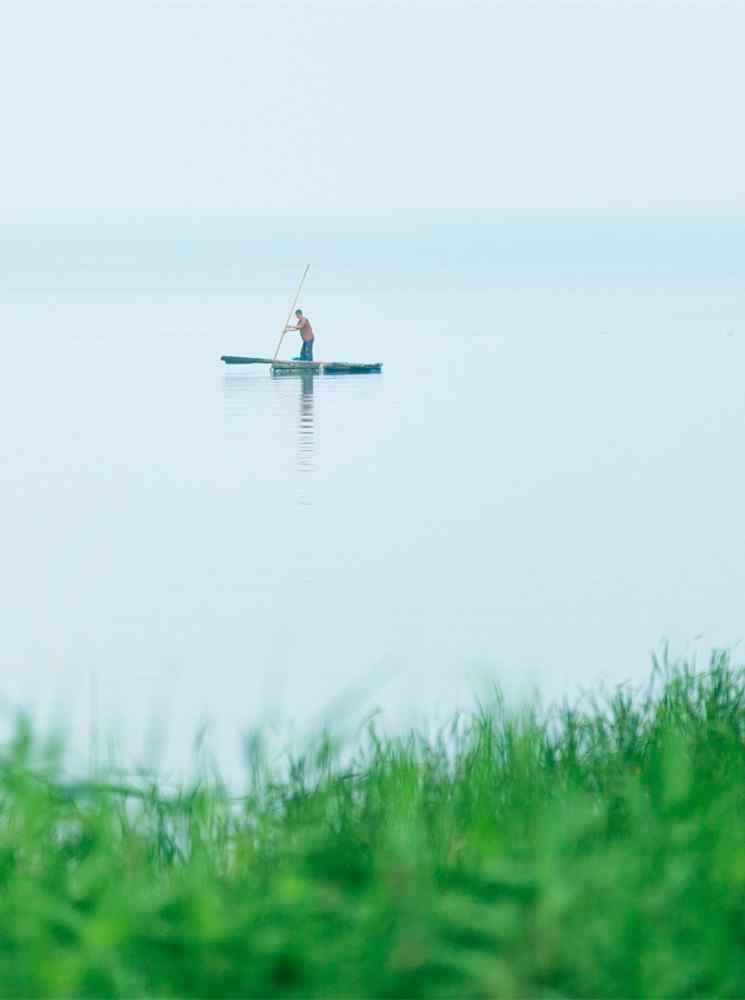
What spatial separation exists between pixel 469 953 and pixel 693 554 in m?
22.0

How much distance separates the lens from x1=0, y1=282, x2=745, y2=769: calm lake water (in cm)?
1409

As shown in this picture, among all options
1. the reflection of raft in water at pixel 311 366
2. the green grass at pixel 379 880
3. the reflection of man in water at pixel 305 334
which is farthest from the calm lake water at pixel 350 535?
the reflection of man in water at pixel 305 334

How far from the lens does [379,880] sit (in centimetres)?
459

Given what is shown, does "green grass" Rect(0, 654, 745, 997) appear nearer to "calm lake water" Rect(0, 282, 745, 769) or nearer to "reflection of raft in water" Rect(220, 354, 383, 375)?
"calm lake water" Rect(0, 282, 745, 769)

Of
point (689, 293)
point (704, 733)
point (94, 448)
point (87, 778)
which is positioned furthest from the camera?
point (689, 293)

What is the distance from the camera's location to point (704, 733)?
706 cm

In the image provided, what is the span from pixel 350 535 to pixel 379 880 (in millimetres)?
24583

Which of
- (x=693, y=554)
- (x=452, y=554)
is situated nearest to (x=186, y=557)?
(x=452, y=554)

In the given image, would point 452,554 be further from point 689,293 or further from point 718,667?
point 689,293

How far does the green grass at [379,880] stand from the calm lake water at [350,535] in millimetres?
302

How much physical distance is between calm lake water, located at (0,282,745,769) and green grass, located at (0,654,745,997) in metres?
0.30

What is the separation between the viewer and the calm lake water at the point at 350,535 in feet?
46.2

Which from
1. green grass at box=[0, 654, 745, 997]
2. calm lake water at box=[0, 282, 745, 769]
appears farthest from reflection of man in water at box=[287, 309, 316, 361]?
green grass at box=[0, 654, 745, 997]

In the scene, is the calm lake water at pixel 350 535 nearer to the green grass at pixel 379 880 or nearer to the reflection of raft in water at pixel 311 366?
the green grass at pixel 379 880
